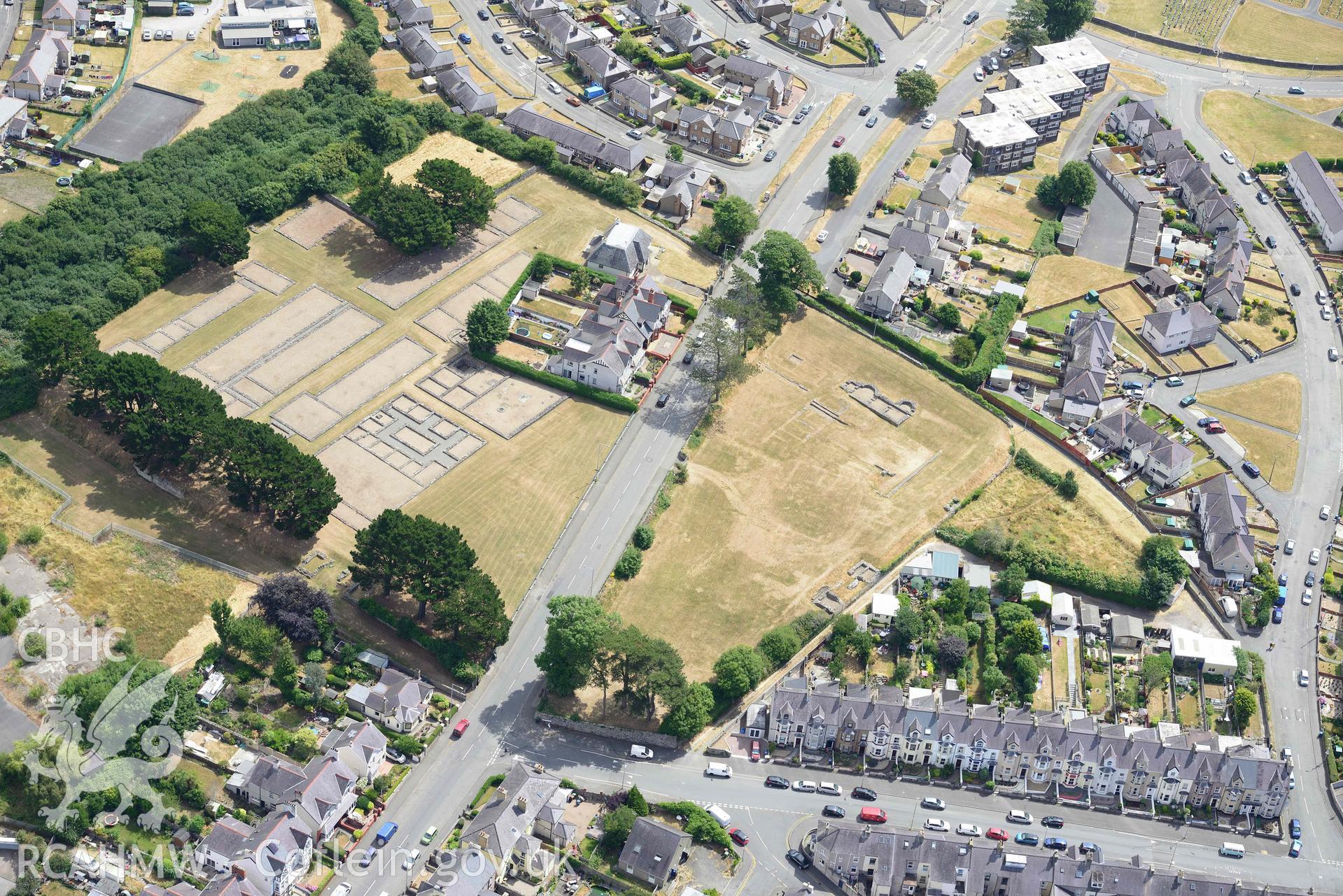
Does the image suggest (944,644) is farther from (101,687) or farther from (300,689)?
(101,687)

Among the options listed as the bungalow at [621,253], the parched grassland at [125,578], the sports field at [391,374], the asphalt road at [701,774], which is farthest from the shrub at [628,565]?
the bungalow at [621,253]

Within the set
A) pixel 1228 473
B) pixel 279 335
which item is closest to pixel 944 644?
pixel 1228 473

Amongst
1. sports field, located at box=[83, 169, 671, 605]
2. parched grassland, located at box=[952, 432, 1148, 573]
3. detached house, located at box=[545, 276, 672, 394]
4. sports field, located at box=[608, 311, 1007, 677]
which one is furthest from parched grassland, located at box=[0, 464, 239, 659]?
parched grassland, located at box=[952, 432, 1148, 573]

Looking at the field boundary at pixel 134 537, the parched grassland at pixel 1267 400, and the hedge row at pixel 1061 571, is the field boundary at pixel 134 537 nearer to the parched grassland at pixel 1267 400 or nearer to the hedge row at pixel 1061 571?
the hedge row at pixel 1061 571

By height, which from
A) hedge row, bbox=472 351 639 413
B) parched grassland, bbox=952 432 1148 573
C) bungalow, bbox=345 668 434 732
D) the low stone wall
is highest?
parched grassland, bbox=952 432 1148 573

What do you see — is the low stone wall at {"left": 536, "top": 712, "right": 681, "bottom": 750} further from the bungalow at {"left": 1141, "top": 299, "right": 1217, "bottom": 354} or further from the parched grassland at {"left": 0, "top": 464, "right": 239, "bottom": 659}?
the bungalow at {"left": 1141, "top": 299, "right": 1217, "bottom": 354}

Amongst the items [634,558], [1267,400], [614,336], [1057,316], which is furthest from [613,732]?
[1267,400]
